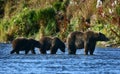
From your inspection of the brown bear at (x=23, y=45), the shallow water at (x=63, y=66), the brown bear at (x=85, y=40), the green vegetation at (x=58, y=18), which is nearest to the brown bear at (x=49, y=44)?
the brown bear at (x=23, y=45)

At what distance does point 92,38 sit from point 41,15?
18430 millimetres

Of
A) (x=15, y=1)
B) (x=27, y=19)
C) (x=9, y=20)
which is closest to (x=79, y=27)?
(x=27, y=19)

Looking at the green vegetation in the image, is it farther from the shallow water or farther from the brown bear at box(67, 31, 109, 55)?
the shallow water

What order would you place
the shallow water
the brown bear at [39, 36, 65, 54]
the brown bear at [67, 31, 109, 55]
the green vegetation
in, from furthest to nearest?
the green vegetation
the brown bear at [39, 36, 65, 54]
the brown bear at [67, 31, 109, 55]
the shallow water

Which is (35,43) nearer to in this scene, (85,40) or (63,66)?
(85,40)

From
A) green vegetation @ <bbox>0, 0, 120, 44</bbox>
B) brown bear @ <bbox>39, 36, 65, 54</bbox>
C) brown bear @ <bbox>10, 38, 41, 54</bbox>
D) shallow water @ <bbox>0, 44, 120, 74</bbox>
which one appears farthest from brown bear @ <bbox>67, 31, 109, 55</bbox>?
green vegetation @ <bbox>0, 0, 120, 44</bbox>

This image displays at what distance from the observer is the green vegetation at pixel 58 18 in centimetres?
4772

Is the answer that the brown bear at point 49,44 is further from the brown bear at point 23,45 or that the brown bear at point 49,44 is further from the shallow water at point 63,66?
the shallow water at point 63,66

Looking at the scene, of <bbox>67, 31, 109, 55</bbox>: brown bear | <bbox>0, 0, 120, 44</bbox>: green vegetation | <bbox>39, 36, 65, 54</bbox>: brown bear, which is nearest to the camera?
<bbox>67, 31, 109, 55</bbox>: brown bear

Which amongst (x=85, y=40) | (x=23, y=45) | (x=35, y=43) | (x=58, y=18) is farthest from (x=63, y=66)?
(x=58, y=18)

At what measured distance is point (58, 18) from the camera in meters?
54.4

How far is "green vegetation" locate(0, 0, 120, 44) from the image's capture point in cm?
4772

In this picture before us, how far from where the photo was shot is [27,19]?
5538 centimetres

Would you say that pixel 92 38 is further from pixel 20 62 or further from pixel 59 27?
pixel 59 27
